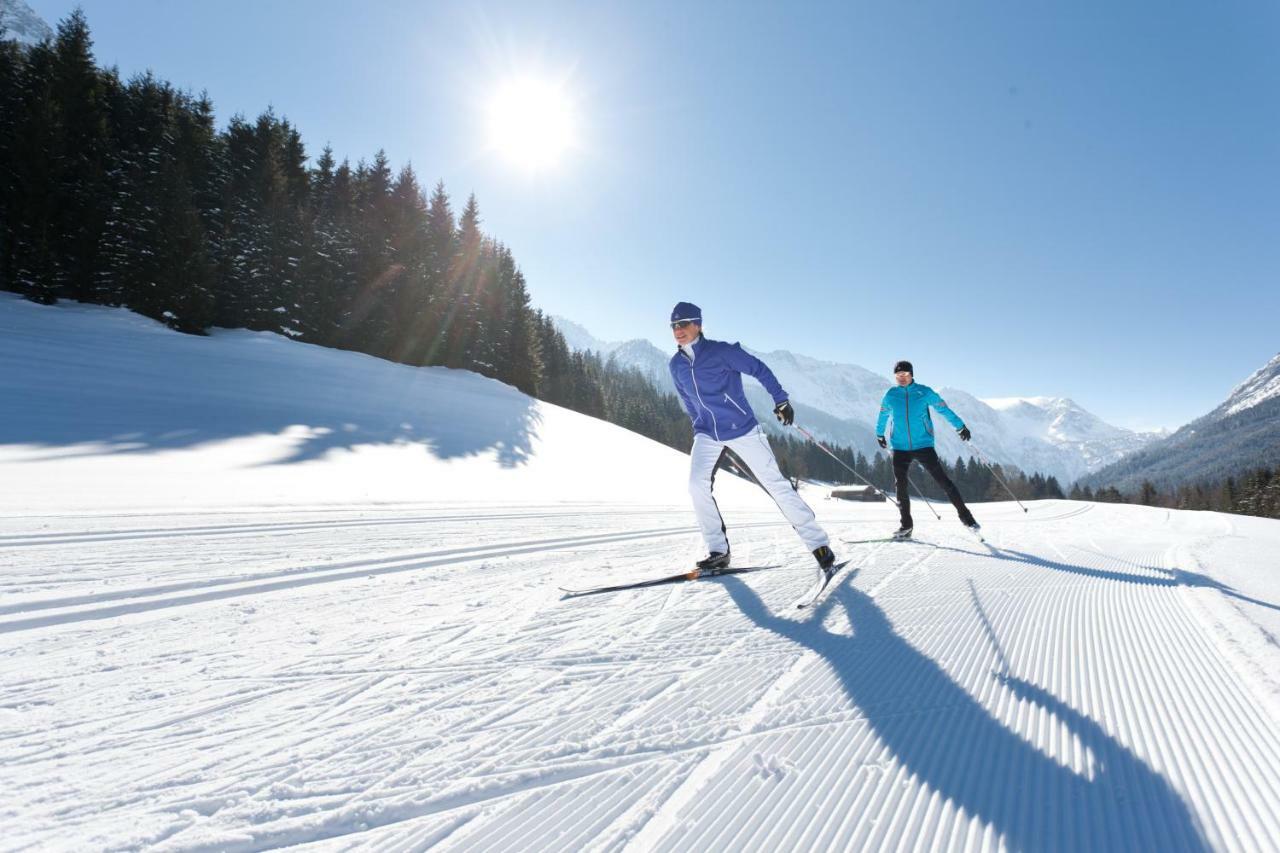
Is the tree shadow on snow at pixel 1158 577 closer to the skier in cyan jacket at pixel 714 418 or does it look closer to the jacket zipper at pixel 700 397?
the skier in cyan jacket at pixel 714 418

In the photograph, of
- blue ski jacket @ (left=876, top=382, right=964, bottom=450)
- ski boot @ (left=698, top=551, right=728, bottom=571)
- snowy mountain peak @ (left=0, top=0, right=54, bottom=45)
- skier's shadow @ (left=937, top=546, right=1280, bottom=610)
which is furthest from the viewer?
snowy mountain peak @ (left=0, top=0, right=54, bottom=45)

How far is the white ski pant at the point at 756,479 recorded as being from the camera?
372cm

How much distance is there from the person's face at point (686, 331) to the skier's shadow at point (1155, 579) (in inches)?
132

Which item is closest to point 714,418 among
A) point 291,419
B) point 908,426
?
point 908,426

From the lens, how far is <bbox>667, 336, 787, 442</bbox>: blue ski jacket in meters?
3.99

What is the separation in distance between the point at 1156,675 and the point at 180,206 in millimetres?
30319

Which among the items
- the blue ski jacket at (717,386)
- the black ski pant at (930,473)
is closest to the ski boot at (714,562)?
the blue ski jacket at (717,386)

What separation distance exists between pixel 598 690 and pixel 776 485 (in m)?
2.29

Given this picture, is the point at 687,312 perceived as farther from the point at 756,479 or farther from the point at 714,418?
the point at 756,479

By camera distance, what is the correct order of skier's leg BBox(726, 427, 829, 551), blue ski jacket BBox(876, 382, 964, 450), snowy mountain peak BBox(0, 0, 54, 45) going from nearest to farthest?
skier's leg BBox(726, 427, 829, 551)
blue ski jacket BBox(876, 382, 964, 450)
snowy mountain peak BBox(0, 0, 54, 45)

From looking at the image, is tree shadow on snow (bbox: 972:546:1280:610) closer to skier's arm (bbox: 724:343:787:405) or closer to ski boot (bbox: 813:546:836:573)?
ski boot (bbox: 813:546:836:573)

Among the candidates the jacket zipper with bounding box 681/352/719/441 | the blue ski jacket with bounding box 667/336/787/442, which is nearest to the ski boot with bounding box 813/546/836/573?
the blue ski jacket with bounding box 667/336/787/442

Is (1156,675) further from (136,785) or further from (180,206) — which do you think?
(180,206)

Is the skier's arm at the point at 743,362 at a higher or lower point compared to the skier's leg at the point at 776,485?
higher
